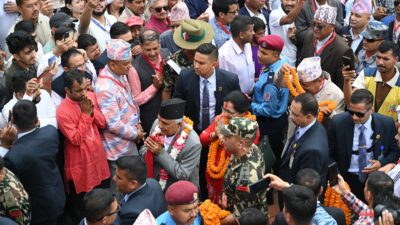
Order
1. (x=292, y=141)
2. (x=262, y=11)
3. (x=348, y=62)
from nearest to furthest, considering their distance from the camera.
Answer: (x=292, y=141)
(x=348, y=62)
(x=262, y=11)

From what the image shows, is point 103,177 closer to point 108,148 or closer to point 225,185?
point 108,148

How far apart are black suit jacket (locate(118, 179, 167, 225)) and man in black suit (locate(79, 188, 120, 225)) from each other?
23cm

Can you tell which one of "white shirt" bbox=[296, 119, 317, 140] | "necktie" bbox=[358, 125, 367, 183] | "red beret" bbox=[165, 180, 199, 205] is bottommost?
"necktie" bbox=[358, 125, 367, 183]

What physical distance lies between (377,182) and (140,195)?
69.5 inches

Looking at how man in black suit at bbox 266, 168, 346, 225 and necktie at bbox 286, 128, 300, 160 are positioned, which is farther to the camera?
necktie at bbox 286, 128, 300, 160

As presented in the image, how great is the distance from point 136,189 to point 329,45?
343cm

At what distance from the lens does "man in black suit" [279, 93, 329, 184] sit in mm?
5648

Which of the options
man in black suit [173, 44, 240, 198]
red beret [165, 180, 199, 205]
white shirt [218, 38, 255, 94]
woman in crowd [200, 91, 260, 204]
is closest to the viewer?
red beret [165, 180, 199, 205]

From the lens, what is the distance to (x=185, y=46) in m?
7.12

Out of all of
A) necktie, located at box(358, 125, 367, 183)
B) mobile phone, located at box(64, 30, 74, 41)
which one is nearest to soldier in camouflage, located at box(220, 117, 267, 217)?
necktie, located at box(358, 125, 367, 183)

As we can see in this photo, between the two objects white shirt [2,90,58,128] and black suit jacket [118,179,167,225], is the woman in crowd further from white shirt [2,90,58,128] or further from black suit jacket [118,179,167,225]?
white shirt [2,90,58,128]

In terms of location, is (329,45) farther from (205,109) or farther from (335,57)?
(205,109)

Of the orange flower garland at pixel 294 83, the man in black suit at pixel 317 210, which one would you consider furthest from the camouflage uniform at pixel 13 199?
the orange flower garland at pixel 294 83

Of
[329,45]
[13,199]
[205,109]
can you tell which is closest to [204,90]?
[205,109]
